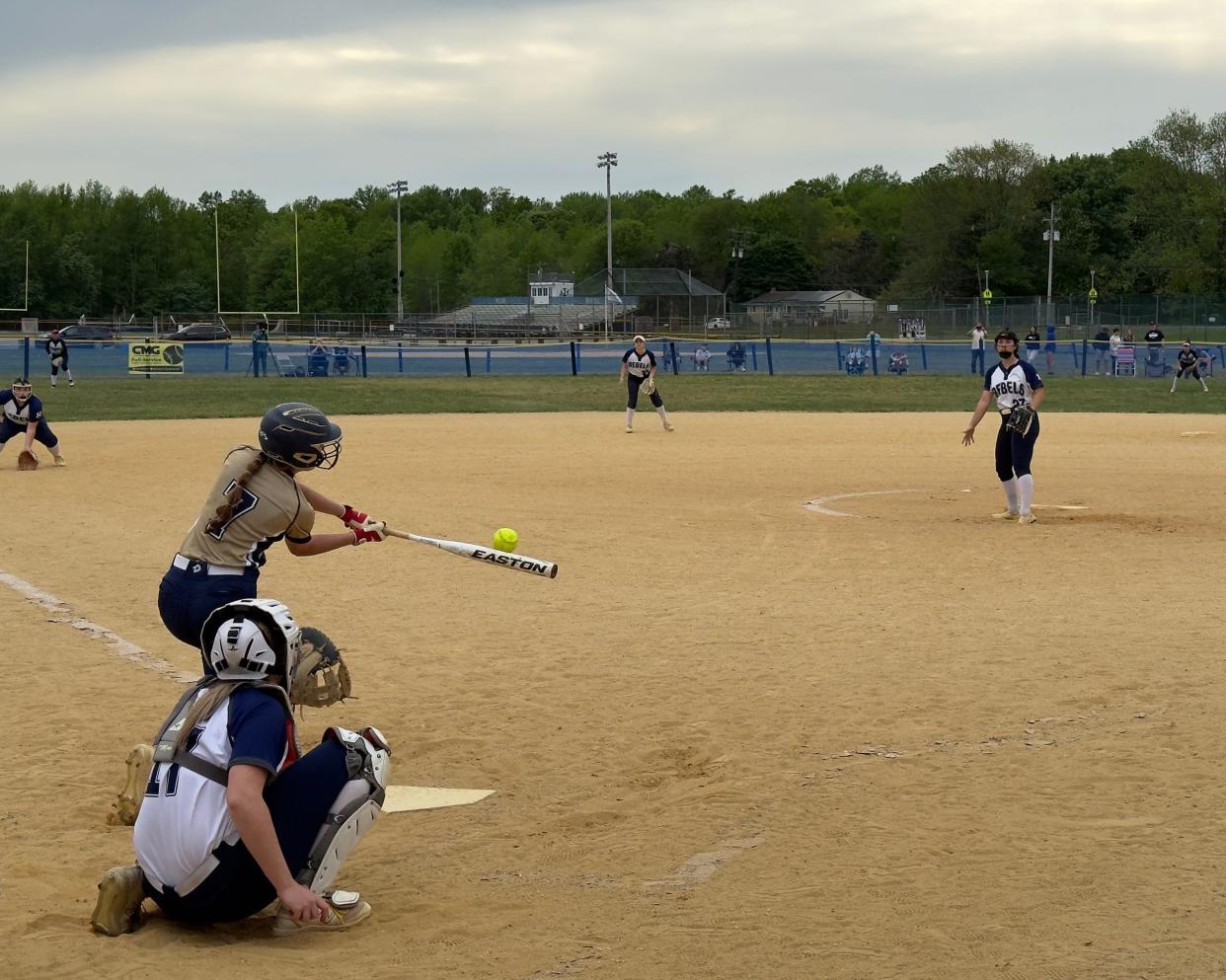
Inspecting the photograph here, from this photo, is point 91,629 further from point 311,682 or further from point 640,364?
point 640,364

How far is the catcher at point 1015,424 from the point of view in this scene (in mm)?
16688

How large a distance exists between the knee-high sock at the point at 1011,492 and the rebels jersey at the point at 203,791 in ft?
42.1

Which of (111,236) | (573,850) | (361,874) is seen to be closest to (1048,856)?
(573,850)

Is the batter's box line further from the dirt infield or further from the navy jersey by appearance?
the navy jersey

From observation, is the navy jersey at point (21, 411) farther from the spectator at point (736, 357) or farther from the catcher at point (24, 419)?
the spectator at point (736, 357)

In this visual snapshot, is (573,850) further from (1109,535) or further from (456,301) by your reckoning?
(456,301)

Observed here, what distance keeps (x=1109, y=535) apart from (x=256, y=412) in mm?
24700

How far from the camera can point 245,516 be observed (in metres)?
7.12

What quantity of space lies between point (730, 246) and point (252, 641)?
453 feet

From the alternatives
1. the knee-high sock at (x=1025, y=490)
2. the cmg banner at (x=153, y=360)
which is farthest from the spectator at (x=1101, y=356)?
the knee-high sock at (x=1025, y=490)

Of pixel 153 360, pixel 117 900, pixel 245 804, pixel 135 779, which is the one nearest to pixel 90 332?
pixel 153 360

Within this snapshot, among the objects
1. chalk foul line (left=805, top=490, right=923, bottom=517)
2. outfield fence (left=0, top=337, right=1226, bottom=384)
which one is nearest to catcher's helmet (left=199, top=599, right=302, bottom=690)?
chalk foul line (left=805, top=490, right=923, bottom=517)

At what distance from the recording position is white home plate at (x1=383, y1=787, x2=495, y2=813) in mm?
7371

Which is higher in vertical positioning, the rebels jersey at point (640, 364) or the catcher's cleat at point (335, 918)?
the rebels jersey at point (640, 364)
